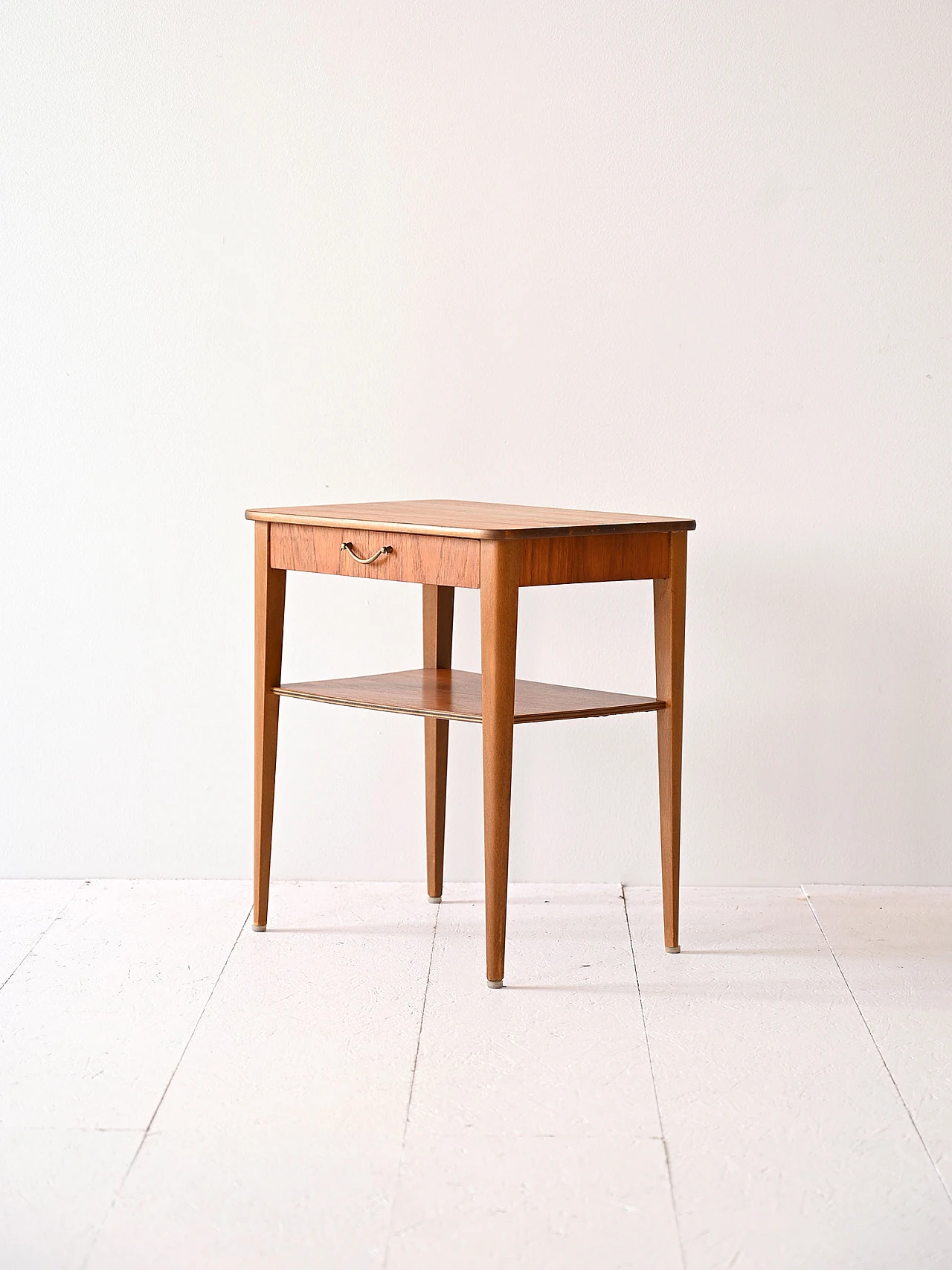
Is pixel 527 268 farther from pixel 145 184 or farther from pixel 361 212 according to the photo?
pixel 145 184

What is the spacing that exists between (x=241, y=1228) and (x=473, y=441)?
1543mm

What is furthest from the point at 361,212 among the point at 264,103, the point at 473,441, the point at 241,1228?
the point at 241,1228

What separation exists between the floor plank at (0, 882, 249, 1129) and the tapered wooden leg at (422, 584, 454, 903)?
1.11 feet

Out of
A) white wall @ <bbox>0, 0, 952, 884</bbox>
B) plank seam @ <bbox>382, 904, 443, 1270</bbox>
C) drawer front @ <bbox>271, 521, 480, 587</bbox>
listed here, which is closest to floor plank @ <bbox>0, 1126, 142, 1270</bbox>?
plank seam @ <bbox>382, 904, 443, 1270</bbox>

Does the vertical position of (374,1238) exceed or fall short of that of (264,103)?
it falls short

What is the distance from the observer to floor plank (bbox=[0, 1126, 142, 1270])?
1.39m

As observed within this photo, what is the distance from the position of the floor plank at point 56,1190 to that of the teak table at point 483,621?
2.25 ft

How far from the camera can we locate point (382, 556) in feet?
7.11

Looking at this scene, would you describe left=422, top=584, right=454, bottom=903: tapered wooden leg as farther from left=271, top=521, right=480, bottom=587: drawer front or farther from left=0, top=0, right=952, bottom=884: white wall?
left=271, top=521, right=480, bottom=587: drawer front

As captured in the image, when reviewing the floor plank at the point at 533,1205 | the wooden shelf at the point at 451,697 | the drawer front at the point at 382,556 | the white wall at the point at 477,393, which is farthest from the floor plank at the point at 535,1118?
the drawer front at the point at 382,556

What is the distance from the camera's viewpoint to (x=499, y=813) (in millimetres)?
2086

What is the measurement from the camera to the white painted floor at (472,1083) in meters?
1.42

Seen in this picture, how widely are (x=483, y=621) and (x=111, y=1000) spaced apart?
29.8 inches

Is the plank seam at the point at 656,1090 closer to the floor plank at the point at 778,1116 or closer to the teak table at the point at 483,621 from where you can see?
the floor plank at the point at 778,1116
